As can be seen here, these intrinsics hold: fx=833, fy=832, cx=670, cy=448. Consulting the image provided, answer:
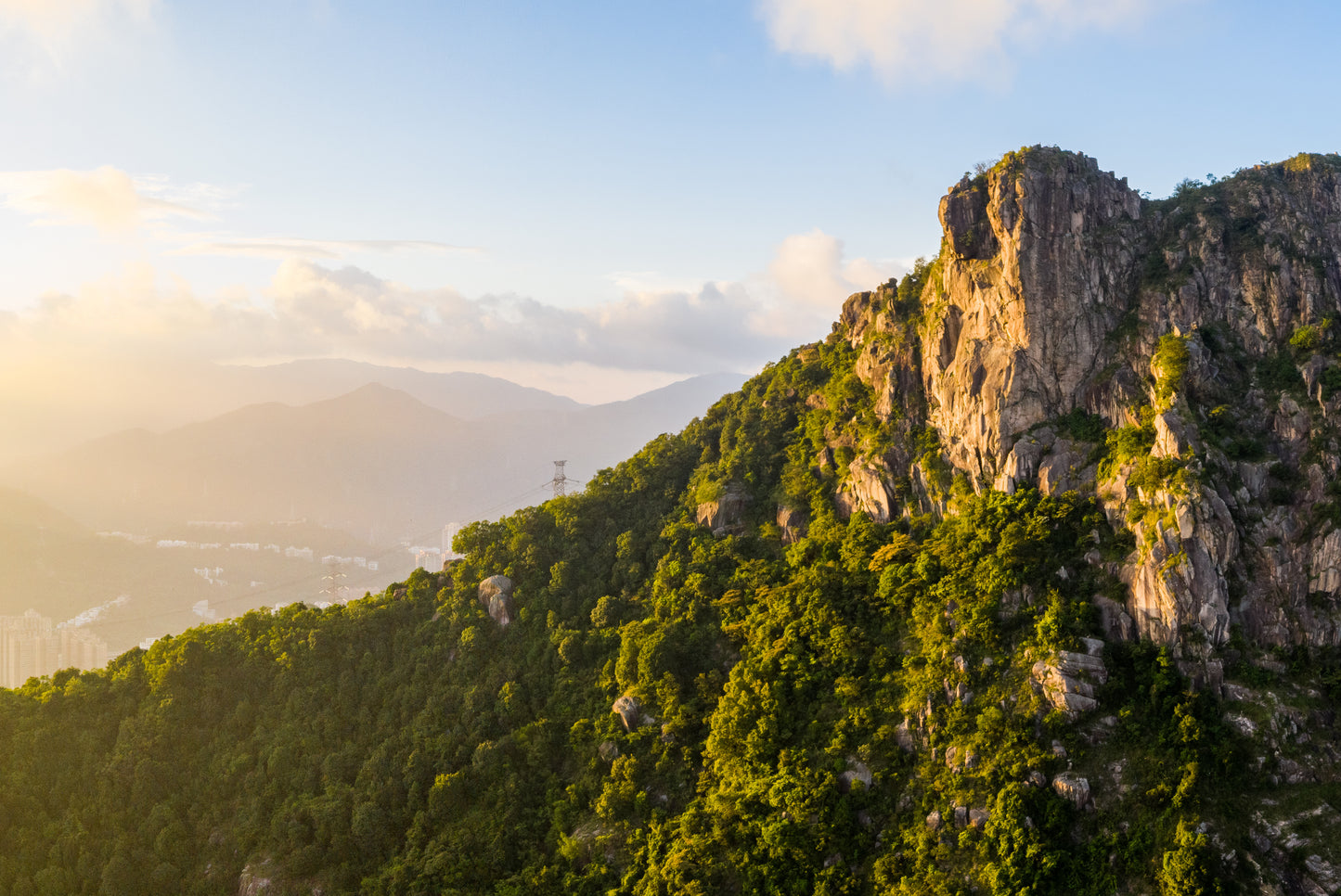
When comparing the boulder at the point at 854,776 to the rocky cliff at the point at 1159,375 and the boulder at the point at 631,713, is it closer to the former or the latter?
the boulder at the point at 631,713

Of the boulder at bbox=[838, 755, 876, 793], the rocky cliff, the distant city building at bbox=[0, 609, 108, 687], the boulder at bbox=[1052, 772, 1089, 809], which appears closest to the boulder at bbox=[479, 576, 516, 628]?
the rocky cliff

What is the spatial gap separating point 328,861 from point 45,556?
184 metres

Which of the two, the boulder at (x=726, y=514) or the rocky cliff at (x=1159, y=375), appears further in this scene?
the boulder at (x=726, y=514)

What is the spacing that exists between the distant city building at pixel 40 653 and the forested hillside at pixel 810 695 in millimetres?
118574

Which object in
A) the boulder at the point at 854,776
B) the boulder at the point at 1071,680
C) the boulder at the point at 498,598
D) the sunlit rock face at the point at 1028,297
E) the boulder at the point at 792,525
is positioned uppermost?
the sunlit rock face at the point at 1028,297

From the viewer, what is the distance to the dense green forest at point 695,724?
3962 cm

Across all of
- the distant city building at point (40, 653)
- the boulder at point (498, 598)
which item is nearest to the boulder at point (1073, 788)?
the boulder at point (498, 598)

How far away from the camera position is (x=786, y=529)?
60375 millimetres

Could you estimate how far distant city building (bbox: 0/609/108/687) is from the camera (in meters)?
154

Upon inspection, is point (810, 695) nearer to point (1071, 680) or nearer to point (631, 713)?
point (631, 713)

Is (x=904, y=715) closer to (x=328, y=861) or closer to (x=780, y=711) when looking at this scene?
(x=780, y=711)

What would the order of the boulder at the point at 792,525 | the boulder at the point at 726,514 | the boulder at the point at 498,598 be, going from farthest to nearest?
the boulder at the point at 726,514 → the boulder at the point at 498,598 → the boulder at the point at 792,525

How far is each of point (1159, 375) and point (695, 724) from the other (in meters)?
34.1

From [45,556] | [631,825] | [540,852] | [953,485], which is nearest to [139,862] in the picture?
[540,852]
